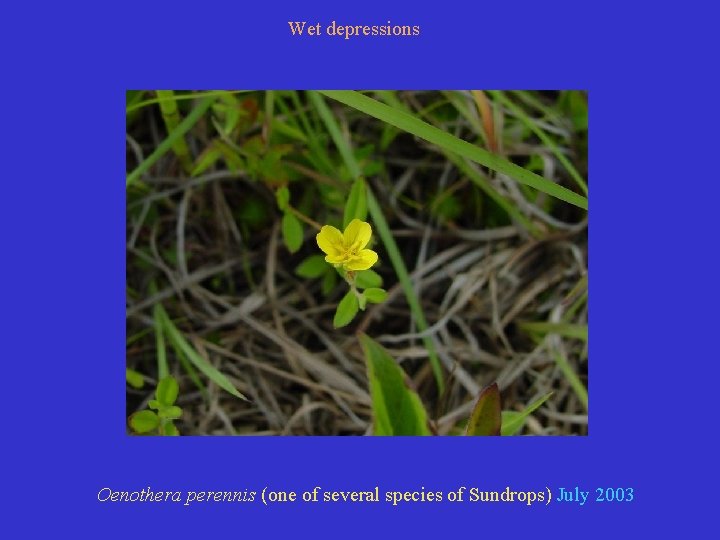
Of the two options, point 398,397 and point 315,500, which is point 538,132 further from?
point 315,500

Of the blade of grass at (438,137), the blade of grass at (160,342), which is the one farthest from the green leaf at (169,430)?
the blade of grass at (438,137)

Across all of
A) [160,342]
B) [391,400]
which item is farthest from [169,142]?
[391,400]

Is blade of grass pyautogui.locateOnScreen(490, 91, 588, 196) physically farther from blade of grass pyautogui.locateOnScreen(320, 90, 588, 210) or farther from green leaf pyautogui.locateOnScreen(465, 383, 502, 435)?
green leaf pyautogui.locateOnScreen(465, 383, 502, 435)

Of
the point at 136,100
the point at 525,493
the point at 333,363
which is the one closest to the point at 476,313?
the point at 333,363

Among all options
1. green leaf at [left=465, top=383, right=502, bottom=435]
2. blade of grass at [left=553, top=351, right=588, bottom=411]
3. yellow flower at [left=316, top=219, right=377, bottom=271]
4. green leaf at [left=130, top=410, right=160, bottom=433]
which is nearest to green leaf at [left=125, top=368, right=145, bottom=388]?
green leaf at [left=130, top=410, right=160, bottom=433]

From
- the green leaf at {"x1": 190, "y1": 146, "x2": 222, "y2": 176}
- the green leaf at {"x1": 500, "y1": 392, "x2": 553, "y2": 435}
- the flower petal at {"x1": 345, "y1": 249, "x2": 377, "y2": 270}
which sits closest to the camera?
the flower petal at {"x1": 345, "y1": 249, "x2": 377, "y2": 270}

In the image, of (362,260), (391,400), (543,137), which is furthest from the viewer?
(543,137)

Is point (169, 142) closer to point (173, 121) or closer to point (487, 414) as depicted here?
point (173, 121)
